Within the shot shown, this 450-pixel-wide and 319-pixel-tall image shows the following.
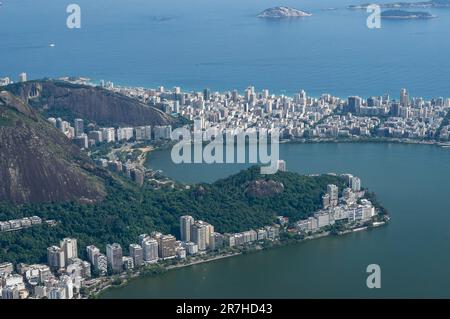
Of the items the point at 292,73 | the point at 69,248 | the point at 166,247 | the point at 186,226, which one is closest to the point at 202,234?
the point at 186,226

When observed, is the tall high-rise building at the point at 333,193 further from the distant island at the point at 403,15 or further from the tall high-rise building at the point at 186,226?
the distant island at the point at 403,15

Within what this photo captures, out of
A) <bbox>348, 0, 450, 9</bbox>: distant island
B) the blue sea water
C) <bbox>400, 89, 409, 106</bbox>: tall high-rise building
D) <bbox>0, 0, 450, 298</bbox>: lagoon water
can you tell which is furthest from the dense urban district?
<bbox>348, 0, 450, 9</bbox>: distant island

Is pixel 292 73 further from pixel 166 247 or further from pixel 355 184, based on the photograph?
pixel 166 247

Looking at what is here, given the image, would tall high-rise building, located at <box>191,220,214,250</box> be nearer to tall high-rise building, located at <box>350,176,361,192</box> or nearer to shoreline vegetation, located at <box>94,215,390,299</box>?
shoreline vegetation, located at <box>94,215,390,299</box>

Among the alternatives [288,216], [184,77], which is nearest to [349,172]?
[288,216]

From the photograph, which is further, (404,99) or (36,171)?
(404,99)

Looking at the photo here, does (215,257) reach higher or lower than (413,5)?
lower
